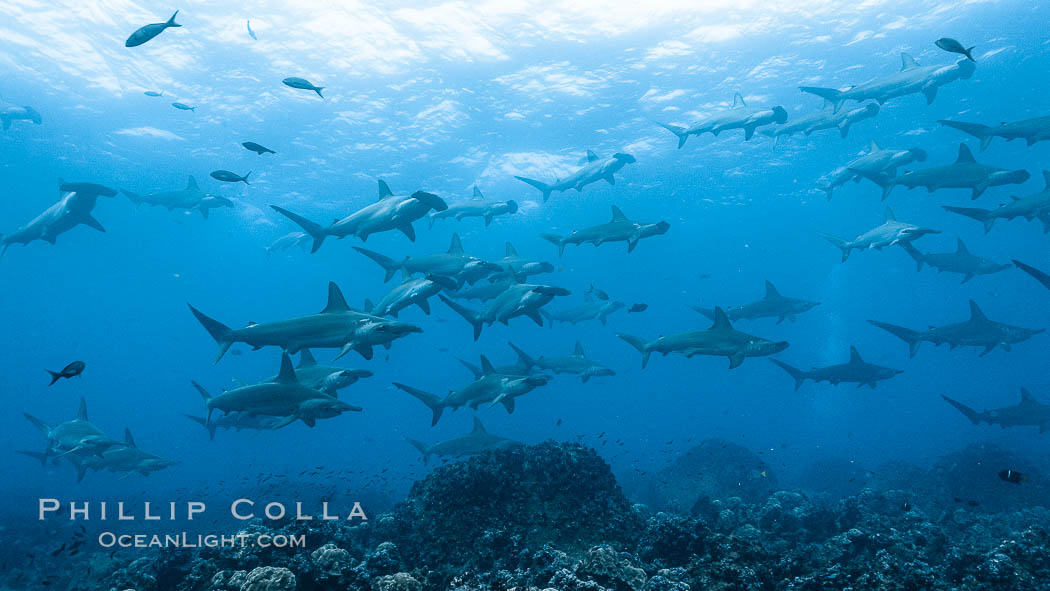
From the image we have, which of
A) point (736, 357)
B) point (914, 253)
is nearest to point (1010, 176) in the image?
point (914, 253)

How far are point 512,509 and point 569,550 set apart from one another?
1.20 m

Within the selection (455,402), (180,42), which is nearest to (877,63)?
(455,402)

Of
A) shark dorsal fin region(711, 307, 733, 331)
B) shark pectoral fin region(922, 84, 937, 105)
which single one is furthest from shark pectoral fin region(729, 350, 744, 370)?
shark pectoral fin region(922, 84, 937, 105)

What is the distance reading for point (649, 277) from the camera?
80125 millimetres

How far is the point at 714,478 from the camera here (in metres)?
21.5

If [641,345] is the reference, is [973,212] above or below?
above

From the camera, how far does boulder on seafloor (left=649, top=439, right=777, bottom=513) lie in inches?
788

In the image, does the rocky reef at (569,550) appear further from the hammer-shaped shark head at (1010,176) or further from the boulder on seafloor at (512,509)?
the hammer-shaped shark head at (1010,176)

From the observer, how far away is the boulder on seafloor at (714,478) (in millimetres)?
20016

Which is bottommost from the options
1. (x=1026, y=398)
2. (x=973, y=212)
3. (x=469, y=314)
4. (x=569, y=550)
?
(x=1026, y=398)

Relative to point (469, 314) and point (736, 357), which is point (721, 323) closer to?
point (736, 357)

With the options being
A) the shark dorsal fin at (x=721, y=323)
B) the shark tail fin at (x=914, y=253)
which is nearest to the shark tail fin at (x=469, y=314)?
the shark dorsal fin at (x=721, y=323)

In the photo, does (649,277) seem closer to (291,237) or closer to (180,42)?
(291,237)

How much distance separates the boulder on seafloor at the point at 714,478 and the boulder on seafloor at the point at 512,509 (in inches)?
454
